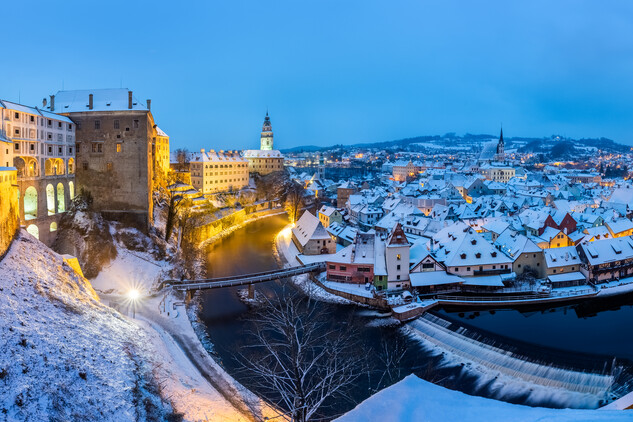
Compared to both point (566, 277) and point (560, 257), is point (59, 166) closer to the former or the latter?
point (560, 257)

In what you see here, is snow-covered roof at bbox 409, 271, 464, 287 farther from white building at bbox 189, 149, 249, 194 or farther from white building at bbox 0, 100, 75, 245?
white building at bbox 189, 149, 249, 194

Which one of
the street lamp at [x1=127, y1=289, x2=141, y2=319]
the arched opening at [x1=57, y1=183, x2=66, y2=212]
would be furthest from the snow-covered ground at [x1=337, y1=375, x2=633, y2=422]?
the arched opening at [x1=57, y1=183, x2=66, y2=212]

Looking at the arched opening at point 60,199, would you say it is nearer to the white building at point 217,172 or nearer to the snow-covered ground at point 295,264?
the snow-covered ground at point 295,264

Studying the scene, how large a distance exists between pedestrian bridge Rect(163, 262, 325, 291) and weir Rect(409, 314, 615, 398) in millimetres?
10366

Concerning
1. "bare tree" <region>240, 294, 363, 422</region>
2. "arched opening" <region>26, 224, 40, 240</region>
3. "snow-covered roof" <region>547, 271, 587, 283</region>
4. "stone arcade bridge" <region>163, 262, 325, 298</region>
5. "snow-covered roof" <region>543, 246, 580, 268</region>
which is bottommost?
"bare tree" <region>240, 294, 363, 422</region>

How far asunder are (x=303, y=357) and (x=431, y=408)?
10783 millimetres

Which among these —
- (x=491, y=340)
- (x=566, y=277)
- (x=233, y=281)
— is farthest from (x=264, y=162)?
(x=491, y=340)

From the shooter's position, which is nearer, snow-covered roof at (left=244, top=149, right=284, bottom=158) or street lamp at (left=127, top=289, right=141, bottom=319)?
street lamp at (left=127, top=289, right=141, bottom=319)

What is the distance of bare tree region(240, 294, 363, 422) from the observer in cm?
1590

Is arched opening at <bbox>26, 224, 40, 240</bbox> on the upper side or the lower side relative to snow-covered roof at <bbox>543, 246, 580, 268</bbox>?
upper

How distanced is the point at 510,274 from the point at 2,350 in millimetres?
31030

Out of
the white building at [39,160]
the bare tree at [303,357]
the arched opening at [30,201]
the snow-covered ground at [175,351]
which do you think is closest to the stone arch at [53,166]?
the white building at [39,160]

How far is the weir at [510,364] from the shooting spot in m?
19.3

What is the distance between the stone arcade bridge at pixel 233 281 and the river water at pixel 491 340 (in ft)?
3.80
